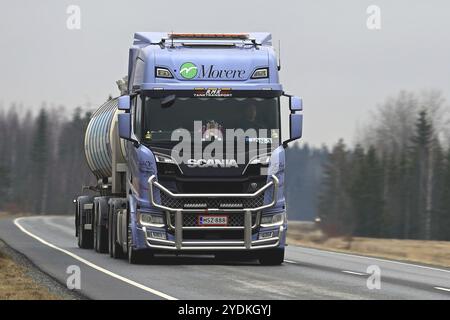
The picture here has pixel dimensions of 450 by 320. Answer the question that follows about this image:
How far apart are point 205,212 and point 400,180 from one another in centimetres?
8987

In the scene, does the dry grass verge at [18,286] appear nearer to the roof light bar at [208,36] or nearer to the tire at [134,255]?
the tire at [134,255]

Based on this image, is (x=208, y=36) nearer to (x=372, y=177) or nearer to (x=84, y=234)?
(x=84, y=234)

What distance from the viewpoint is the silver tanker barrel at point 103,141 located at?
1037 inches

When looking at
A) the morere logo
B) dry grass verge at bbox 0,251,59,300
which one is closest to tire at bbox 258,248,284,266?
the morere logo

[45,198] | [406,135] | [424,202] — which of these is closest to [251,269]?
[424,202]

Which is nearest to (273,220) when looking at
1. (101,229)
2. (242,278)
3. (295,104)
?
(295,104)

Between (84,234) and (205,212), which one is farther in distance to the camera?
(84,234)

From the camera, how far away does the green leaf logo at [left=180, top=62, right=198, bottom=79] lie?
22281 mm

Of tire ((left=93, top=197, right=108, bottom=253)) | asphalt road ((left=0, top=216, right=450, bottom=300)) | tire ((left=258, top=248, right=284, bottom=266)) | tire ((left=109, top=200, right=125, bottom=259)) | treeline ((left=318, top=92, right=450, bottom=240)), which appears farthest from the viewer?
treeline ((left=318, top=92, right=450, bottom=240))

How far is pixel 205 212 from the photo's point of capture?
2167cm

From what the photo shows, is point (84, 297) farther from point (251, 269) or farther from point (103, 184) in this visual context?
point (103, 184)

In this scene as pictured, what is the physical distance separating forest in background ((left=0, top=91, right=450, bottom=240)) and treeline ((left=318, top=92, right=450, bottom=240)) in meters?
0.09

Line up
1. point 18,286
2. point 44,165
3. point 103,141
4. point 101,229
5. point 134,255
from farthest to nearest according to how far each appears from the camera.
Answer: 1. point 44,165
2. point 103,141
3. point 101,229
4. point 134,255
5. point 18,286

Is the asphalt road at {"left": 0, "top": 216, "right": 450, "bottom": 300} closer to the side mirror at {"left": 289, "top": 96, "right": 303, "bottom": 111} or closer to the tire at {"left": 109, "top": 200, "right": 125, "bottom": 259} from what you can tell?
the tire at {"left": 109, "top": 200, "right": 125, "bottom": 259}
